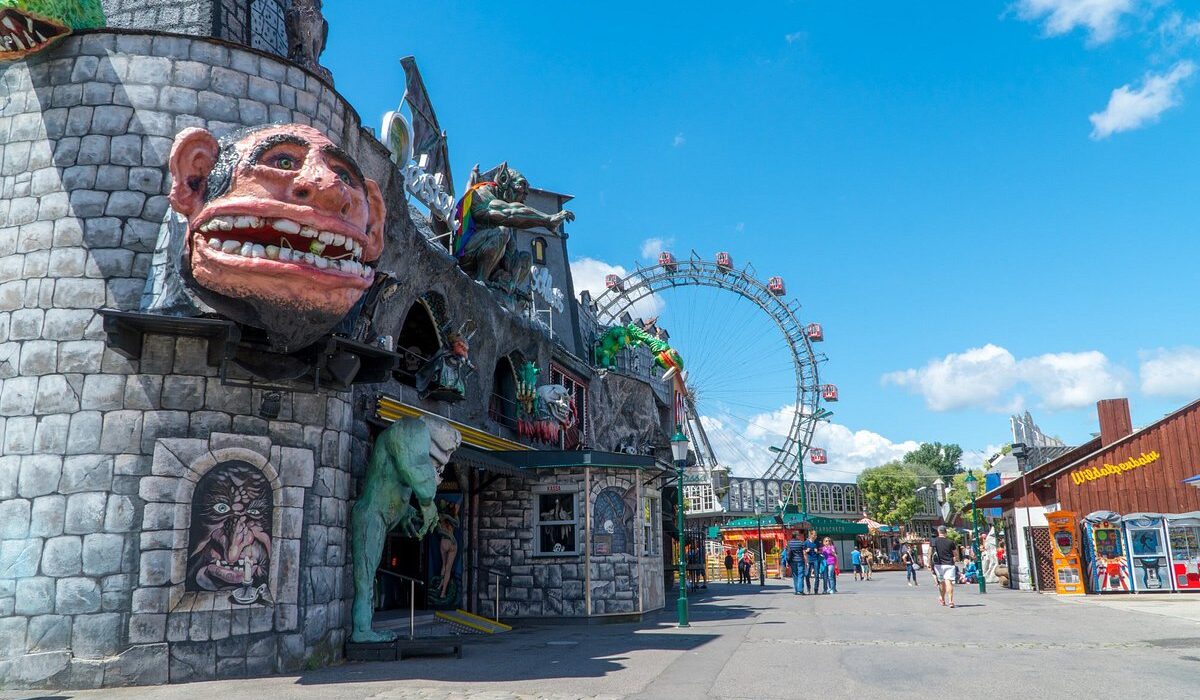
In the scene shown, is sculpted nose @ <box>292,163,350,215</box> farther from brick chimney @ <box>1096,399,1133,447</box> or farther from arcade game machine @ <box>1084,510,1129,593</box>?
brick chimney @ <box>1096,399,1133,447</box>

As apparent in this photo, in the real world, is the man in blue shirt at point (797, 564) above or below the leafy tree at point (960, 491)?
below

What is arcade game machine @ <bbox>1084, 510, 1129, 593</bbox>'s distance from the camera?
2081 centimetres

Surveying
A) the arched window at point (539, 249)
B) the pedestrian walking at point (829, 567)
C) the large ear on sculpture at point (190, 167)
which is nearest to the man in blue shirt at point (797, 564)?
the pedestrian walking at point (829, 567)

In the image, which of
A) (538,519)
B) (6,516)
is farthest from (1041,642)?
(6,516)

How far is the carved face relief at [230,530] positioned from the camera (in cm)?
853

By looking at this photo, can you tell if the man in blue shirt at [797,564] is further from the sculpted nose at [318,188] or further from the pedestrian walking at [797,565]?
the sculpted nose at [318,188]

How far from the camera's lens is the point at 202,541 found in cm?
855

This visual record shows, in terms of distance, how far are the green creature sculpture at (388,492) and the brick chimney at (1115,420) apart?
2193cm

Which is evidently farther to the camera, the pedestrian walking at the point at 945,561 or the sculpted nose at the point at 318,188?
the pedestrian walking at the point at 945,561

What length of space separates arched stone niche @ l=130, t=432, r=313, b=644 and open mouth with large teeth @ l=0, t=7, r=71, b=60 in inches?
183

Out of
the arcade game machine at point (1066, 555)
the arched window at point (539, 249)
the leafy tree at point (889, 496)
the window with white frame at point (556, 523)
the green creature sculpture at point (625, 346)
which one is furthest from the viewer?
the leafy tree at point (889, 496)

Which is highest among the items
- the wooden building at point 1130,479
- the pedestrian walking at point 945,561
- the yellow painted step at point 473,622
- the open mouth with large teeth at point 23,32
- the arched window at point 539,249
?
the arched window at point 539,249

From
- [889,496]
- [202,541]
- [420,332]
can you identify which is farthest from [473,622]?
[889,496]

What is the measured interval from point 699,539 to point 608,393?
14.6m
